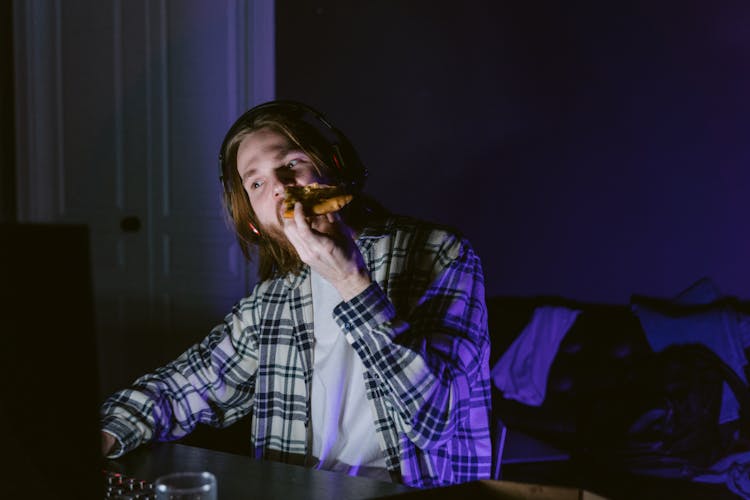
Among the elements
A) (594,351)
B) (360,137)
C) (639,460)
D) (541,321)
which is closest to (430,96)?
(360,137)

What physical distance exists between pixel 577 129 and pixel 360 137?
1.03 m

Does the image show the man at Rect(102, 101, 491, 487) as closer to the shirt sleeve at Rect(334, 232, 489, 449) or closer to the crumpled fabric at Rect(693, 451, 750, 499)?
the shirt sleeve at Rect(334, 232, 489, 449)

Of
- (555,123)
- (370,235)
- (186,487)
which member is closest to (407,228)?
(370,235)

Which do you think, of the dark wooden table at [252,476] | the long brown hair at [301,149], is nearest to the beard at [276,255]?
the long brown hair at [301,149]

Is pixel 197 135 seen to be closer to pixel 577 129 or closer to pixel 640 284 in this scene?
pixel 577 129

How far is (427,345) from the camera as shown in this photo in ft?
4.27

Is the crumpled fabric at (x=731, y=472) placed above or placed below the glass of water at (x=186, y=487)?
below

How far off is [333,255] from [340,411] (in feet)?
1.19

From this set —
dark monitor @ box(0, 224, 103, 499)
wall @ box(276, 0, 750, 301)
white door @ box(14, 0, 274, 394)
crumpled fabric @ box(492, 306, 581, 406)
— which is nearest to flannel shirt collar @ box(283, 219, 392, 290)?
dark monitor @ box(0, 224, 103, 499)

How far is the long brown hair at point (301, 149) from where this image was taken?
1.59 meters

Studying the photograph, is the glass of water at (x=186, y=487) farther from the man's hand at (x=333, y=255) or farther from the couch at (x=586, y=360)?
the couch at (x=586, y=360)

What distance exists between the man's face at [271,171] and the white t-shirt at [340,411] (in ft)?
0.79

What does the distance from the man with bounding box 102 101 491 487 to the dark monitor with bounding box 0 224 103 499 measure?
68 centimetres

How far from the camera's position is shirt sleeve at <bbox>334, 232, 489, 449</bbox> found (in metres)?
1.24
